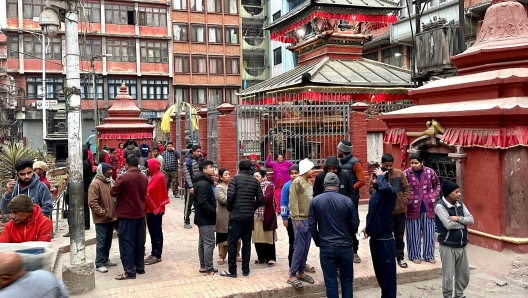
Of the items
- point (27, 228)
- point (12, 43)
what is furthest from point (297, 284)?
point (12, 43)

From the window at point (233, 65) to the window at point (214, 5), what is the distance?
487 cm

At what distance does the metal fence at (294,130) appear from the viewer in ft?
37.2

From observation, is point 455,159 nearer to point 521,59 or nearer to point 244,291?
point 521,59

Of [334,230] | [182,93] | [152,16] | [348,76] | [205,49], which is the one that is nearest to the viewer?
[334,230]

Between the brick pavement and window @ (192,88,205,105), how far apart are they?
108 feet

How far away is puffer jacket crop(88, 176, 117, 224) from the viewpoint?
6.45 m

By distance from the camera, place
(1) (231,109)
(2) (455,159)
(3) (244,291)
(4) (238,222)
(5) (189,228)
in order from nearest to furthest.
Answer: (3) (244,291)
(4) (238,222)
(2) (455,159)
(5) (189,228)
(1) (231,109)

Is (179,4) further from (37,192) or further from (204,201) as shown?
(37,192)

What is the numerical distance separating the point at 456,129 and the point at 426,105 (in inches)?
54.6

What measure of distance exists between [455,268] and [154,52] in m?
36.9

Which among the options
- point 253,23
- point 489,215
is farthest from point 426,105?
point 253,23

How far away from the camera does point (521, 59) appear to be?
734 centimetres

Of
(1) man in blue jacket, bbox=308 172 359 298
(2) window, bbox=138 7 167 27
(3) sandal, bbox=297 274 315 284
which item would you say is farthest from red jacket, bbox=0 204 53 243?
(2) window, bbox=138 7 167 27

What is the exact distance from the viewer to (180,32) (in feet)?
129
